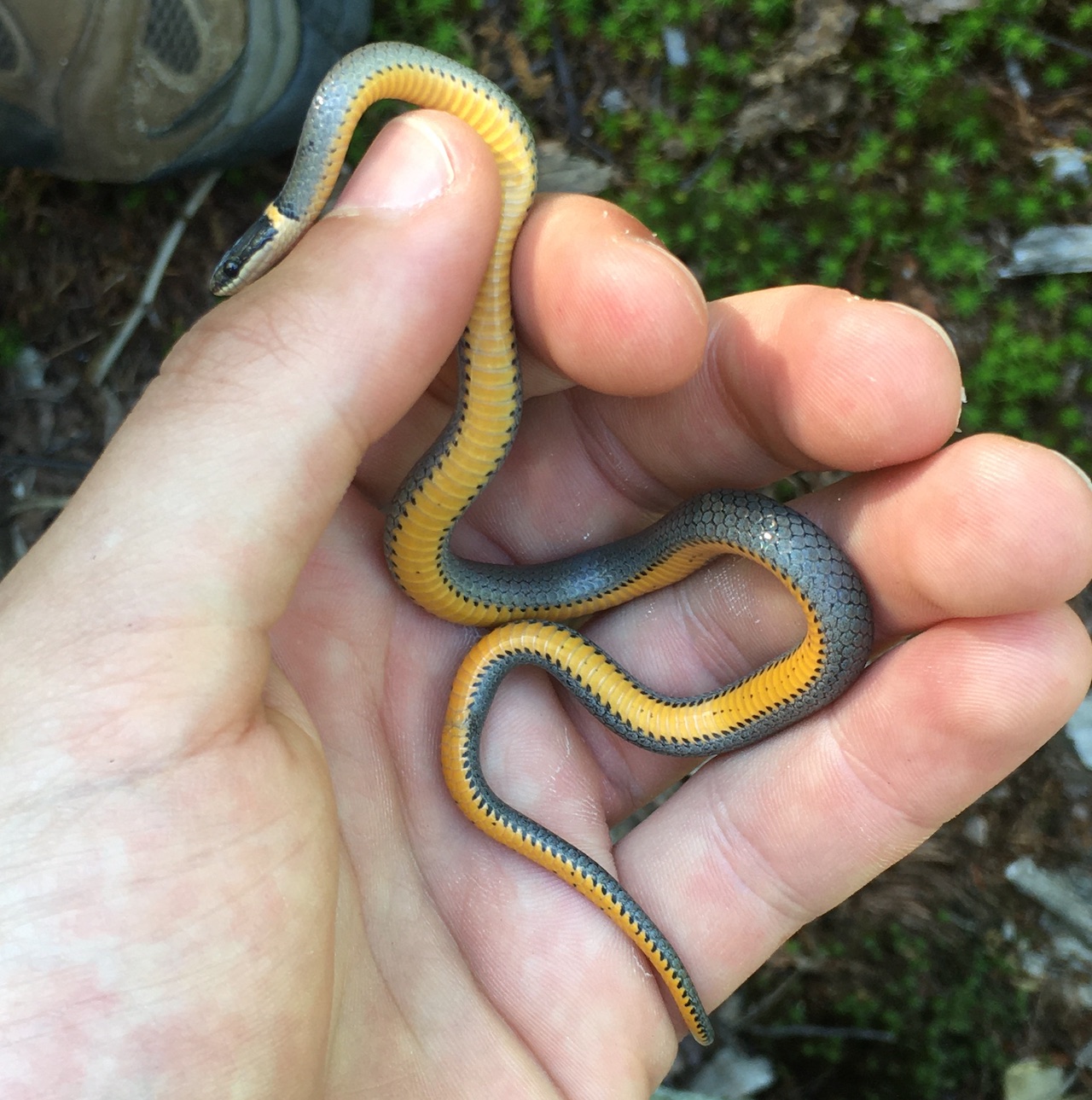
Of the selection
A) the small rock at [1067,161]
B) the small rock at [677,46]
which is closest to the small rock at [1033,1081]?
the small rock at [1067,161]

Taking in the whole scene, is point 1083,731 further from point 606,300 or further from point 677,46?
point 677,46

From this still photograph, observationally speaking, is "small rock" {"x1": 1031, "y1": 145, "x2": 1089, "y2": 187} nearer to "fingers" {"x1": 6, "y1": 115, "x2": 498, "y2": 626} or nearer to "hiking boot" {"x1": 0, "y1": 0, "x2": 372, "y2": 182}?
"fingers" {"x1": 6, "y1": 115, "x2": 498, "y2": 626}

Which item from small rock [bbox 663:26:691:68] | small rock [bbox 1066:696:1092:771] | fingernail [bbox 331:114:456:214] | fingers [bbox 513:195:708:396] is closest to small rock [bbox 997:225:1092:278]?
small rock [bbox 663:26:691:68]

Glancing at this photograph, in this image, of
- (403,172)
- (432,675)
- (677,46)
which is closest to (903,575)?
(432,675)

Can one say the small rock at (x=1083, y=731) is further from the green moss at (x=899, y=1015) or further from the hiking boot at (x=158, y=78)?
the hiking boot at (x=158, y=78)

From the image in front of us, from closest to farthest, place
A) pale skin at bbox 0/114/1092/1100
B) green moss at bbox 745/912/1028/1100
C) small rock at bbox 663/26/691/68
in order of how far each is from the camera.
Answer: pale skin at bbox 0/114/1092/1100 < small rock at bbox 663/26/691/68 < green moss at bbox 745/912/1028/1100

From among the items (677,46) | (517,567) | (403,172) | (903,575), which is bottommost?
(517,567)

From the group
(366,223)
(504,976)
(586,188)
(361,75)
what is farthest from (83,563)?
(586,188)

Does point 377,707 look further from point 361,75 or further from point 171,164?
point 171,164
